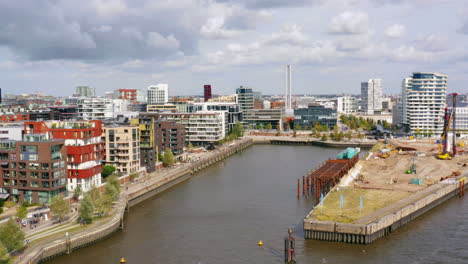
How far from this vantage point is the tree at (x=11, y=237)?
34406 mm

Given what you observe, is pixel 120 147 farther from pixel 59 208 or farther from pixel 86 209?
pixel 86 209

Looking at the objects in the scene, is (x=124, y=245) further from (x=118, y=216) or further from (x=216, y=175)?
(x=216, y=175)

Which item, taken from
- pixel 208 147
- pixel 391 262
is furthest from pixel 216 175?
pixel 391 262

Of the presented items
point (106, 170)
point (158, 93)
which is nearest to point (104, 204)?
point (106, 170)

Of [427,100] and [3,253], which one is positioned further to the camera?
[427,100]

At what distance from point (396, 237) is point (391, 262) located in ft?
20.7

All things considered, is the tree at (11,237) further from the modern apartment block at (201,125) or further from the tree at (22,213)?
the modern apartment block at (201,125)

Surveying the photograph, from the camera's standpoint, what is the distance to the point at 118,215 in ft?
153

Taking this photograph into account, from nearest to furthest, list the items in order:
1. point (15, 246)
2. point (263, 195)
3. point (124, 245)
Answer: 1. point (15, 246)
2. point (124, 245)
3. point (263, 195)

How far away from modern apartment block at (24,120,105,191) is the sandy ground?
1107 inches

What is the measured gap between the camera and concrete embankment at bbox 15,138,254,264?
36763 millimetres

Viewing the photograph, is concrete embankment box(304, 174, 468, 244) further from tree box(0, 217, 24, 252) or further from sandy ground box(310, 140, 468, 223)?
tree box(0, 217, 24, 252)

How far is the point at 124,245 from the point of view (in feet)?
134

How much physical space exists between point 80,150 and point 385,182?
41088 millimetres
